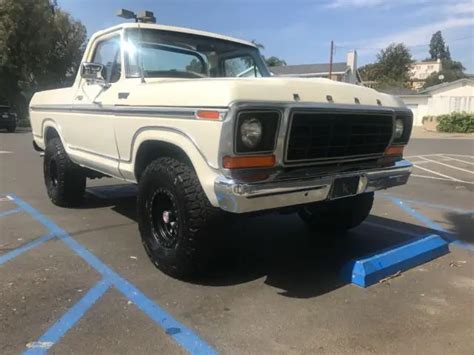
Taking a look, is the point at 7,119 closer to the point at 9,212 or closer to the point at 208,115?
the point at 9,212

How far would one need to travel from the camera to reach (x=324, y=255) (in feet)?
16.1

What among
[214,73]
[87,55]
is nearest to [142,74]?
[214,73]

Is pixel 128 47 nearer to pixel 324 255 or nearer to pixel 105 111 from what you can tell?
pixel 105 111

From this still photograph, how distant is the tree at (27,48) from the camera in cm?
3288

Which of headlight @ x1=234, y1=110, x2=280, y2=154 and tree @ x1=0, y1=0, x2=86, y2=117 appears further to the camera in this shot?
tree @ x1=0, y1=0, x2=86, y2=117

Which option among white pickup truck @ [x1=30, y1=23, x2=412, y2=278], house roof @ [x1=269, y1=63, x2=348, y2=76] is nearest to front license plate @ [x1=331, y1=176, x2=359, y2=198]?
white pickup truck @ [x1=30, y1=23, x2=412, y2=278]

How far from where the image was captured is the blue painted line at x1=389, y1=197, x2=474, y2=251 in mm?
5373

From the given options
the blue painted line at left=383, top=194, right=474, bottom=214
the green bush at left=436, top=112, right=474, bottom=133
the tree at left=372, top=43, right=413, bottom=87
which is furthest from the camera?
the tree at left=372, top=43, right=413, bottom=87

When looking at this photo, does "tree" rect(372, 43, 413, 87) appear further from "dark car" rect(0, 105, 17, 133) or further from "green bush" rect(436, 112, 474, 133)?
"dark car" rect(0, 105, 17, 133)

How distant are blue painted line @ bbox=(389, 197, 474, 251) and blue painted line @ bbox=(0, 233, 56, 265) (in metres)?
4.29

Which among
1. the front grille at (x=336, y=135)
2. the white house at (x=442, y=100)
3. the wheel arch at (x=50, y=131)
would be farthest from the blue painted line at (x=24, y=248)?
the white house at (x=442, y=100)

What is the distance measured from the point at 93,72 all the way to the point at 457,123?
112 feet

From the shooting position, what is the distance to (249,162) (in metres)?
3.51

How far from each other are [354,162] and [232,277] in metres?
1.41
